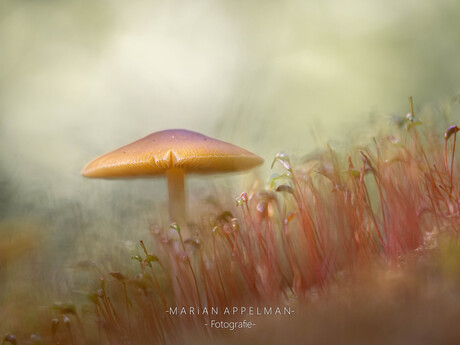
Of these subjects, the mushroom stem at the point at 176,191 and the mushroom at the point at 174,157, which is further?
the mushroom stem at the point at 176,191

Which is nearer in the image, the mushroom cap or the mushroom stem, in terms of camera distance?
the mushroom cap

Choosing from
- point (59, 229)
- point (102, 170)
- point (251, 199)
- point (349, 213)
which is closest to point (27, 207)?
point (59, 229)

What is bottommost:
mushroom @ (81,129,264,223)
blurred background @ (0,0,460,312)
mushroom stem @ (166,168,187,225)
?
mushroom stem @ (166,168,187,225)

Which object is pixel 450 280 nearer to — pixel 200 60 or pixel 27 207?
pixel 200 60

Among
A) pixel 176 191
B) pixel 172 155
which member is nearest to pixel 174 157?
pixel 172 155

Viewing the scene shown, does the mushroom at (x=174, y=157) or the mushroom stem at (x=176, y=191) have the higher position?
the mushroom at (x=174, y=157)

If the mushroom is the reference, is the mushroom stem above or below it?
below

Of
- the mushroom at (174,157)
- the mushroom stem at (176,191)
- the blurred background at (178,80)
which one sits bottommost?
the mushroom stem at (176,191)
